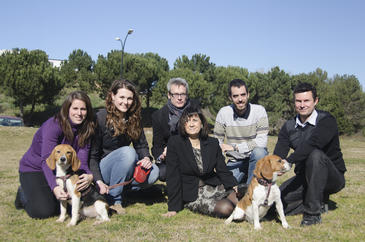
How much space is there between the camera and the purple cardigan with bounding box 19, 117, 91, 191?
13.5ft

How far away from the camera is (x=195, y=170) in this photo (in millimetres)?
4559

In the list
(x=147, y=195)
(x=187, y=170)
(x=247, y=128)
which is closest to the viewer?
(x=187, y=170)

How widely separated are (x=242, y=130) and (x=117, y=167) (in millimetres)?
2120

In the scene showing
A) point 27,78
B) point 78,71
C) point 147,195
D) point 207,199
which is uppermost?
point 78,71

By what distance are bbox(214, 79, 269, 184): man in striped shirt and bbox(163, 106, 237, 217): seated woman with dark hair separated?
507mm

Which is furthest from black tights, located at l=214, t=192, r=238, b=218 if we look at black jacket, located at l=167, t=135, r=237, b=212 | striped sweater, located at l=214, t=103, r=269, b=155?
striped sweater, located at l=214, t=103, r=269, b=155

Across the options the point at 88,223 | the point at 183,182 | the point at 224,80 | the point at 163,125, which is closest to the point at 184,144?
the point at 183,182

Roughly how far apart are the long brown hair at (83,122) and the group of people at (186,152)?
13 mm

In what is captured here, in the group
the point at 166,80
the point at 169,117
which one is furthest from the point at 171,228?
the point at 166,80

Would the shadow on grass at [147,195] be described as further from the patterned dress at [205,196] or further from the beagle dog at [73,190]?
the beagle dog at [73,190]

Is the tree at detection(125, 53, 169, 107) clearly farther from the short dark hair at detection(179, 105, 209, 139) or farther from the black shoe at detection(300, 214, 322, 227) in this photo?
the black shoe at detection(300, 214, 322, 227)

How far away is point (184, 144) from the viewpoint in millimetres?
4598

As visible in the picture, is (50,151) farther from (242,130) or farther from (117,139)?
(242,130)

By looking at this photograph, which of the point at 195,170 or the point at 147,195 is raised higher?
the point at 195,170
